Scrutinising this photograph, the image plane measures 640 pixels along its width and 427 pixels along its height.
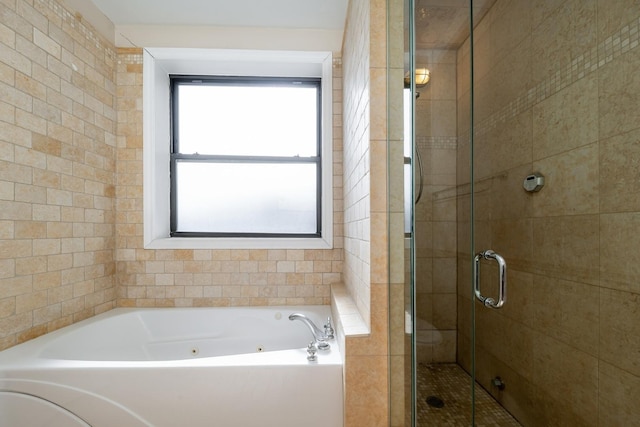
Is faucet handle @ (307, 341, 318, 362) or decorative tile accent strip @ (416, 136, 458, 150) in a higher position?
decorative tile accent strip @ (416, 136, 458, 150)

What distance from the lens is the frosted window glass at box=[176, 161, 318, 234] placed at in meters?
2.71

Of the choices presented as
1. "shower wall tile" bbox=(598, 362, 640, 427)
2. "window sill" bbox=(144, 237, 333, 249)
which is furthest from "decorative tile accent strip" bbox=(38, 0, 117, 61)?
"shower wall tile" bbox=(598, 362, 640, 427)

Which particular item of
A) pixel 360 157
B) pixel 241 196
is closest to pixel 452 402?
pixel 360 157

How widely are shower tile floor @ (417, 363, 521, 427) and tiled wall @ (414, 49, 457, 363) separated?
0.04 meters

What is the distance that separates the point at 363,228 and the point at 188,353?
158cm

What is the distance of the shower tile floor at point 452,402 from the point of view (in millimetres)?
787

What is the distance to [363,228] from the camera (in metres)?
1.54

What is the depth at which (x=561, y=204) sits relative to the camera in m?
0.62

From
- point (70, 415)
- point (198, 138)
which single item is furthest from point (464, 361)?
point (198, 138)

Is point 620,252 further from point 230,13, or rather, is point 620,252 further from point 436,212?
point 230,13

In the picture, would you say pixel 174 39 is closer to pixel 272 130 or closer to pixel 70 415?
pixel 272 130

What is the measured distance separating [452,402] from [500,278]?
15.5 inches

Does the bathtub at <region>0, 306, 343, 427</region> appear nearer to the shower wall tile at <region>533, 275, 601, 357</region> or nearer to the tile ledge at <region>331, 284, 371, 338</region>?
the tile ledge at <region>331, 284, 371, 338</region>

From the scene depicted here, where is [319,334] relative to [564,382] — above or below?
below
